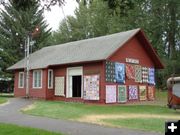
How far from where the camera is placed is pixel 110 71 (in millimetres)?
29094

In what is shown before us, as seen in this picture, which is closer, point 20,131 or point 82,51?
point 20,131

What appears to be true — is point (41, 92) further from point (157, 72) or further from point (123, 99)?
point (157, 72)

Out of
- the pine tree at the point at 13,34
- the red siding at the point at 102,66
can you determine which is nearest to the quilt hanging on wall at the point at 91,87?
the red siding at the point at 102,66

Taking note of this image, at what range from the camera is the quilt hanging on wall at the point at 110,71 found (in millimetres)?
28812

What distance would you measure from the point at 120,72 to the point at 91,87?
263 centimetres

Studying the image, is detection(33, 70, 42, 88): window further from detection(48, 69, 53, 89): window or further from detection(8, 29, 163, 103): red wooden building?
detection(48, 69, 53, 89): window

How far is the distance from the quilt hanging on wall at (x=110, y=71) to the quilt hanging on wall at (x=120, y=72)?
0.39 m

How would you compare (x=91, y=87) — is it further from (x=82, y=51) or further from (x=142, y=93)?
(x=142, y=93)

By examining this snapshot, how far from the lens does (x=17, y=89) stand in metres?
38.8

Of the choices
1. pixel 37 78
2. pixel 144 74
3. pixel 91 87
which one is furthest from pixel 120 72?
pixel 37 78

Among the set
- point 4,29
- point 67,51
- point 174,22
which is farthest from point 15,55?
point 174,22

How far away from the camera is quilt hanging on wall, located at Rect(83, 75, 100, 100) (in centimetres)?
2895

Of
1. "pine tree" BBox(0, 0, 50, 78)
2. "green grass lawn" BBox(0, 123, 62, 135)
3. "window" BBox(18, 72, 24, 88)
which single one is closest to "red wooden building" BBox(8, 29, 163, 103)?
"window" BBox(18, 72, 24, 88)

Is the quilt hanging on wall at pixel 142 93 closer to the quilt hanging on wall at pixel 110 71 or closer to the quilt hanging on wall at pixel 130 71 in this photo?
Result: the quilt hanging on wall at pixel 130 71
